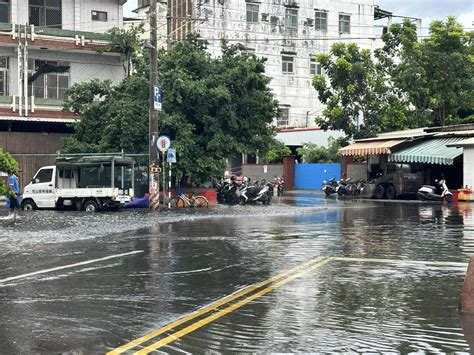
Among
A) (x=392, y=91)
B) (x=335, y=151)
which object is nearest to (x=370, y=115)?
(x=392, y=91)

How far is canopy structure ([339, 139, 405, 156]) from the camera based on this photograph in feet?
130

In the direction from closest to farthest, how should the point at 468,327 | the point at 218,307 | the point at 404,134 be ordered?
the point at 468,327 < the point at 218,307 < the point at 404,134

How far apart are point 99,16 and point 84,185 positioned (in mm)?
14817

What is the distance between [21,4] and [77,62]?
13.2 ft

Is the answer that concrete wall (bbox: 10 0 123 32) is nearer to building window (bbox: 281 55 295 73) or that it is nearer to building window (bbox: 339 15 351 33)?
building window (bbox: 281 55 295 73)

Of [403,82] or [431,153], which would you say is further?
[403,82]

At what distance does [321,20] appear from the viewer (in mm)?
60656

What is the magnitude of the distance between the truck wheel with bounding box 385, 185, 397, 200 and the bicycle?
1225 cm

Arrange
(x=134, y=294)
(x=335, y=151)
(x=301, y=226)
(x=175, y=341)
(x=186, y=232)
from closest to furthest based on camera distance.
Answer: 1. (x=175, y=341)
2. (x=134, y=294)
3. (x=186, y=232)
4. (x=301, y=226)
5. (x=335, y=151)

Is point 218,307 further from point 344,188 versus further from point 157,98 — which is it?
point 344,188

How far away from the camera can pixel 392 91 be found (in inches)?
1751

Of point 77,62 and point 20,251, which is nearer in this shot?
point 20,251

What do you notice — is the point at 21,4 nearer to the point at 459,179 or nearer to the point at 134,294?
the point at 459,179

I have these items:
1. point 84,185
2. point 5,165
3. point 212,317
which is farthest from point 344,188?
point 212,317
